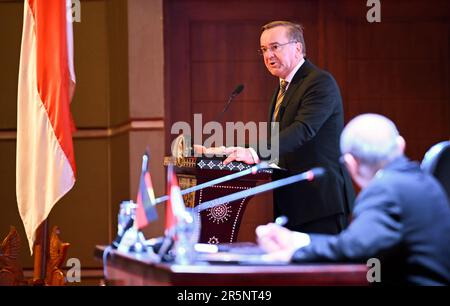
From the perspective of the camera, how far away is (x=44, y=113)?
5.30 meters

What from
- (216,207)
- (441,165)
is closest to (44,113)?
(216,207)

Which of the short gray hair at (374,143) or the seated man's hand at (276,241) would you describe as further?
the seated man's hand at (276,241)

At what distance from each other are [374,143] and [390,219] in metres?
0.25

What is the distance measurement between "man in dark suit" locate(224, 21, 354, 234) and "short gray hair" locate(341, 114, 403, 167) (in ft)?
5.00

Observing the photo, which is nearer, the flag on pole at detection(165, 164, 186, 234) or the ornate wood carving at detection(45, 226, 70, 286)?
the flag on pole at detection(165, 164, 186, 234)

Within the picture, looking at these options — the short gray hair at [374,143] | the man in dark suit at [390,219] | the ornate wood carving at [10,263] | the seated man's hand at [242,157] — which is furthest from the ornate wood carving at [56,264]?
the short gray hair at [374,143]

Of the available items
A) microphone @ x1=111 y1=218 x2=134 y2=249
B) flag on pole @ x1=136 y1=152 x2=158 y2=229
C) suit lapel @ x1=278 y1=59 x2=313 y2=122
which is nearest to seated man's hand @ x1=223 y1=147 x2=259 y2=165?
suit lapel @ x1=278 y1=59 x2=313 y2=122

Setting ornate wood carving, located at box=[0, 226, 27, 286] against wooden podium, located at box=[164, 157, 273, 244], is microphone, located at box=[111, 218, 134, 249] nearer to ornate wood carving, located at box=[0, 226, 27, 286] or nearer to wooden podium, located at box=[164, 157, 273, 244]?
wooden podium, located at box=[164, 157, 273, 244]

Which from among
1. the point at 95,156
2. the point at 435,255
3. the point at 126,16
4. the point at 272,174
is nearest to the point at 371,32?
the point at 126,16

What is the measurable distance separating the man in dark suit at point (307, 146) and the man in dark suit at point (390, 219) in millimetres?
1524

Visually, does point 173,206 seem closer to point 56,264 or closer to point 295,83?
point 295,83

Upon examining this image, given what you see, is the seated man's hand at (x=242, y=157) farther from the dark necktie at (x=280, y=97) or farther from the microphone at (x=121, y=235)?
the microphone at (x=121, y=235)

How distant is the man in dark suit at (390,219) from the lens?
254 cm

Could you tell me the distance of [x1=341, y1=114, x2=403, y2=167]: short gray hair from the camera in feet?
8.73
